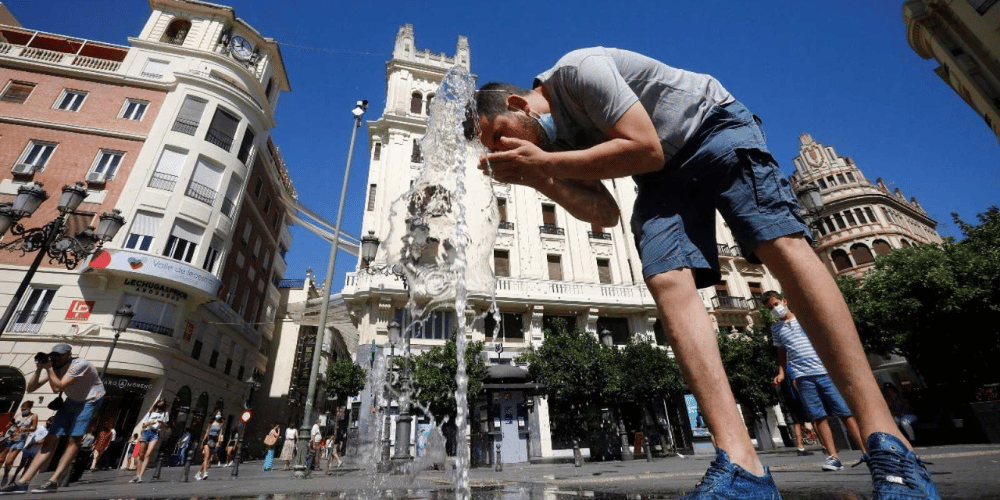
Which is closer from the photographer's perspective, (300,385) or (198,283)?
(198,283)

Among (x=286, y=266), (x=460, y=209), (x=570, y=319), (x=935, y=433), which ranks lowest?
(x=935, y=433)

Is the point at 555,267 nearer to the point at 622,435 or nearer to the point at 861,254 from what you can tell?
the point at 622,435

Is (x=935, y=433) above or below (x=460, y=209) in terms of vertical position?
below

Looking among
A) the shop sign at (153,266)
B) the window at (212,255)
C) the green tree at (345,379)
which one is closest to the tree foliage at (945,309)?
the green tree at (345,379)

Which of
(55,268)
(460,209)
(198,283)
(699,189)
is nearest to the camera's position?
(699,189)

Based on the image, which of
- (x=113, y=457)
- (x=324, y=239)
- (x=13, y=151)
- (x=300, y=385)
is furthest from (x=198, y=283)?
(x=300, y=385)

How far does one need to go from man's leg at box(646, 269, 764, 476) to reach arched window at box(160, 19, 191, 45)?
30.1m

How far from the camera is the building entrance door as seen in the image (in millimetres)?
15139

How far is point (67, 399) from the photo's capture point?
504 centimetres

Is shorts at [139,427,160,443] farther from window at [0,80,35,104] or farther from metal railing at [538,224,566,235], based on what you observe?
window at [0,80,35,104]

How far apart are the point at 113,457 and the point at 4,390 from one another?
15.3 feet

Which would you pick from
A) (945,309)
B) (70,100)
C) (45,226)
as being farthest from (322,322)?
(945,309)

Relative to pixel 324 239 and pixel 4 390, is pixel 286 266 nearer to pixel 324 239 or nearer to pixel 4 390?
pixel 324 239

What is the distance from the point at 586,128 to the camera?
1.86m
